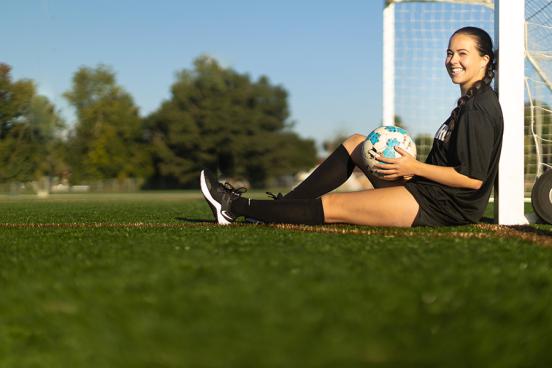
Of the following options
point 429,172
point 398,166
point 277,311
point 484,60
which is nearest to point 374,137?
point 398,166

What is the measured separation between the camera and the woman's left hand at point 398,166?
398cm

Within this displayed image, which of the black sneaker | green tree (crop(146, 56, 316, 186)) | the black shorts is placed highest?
green tree (crop(146, 56, 316, 186))

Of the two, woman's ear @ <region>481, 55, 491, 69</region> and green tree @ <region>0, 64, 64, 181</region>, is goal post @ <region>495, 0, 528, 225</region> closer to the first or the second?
woman's ear @ <region>481, 55, 491, 69</region>

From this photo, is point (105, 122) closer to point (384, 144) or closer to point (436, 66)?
point (436, 66)

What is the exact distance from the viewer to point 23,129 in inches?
896

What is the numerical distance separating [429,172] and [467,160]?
27 centimetres

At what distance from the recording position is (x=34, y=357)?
5.67ft

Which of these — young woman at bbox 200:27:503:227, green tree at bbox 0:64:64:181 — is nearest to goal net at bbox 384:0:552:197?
young woman at bbox 200:27:503:227

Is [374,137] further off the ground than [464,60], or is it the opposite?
[464,60]

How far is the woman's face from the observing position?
4.26 m

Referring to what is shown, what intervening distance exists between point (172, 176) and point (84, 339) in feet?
204

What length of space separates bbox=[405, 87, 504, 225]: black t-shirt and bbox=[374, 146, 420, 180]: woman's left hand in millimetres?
105

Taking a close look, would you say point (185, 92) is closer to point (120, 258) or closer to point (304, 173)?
point (304, 173)

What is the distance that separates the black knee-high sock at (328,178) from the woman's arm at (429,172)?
0.71 m
